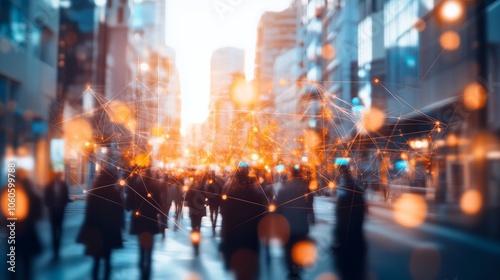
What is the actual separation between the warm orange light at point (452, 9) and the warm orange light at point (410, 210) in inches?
63.7

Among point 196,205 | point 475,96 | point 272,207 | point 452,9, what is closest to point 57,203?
point 196,205

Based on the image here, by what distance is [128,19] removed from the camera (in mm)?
3477

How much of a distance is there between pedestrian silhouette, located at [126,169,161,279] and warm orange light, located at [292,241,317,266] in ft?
3.99

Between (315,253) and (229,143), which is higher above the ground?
(229,143)

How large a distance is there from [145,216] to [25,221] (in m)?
0.99

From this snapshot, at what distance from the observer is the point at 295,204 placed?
371 cm

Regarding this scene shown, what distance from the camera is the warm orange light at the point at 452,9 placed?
3789 millimetres

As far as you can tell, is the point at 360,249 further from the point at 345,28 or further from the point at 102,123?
the point at 102,123

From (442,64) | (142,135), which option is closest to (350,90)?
(442,64)

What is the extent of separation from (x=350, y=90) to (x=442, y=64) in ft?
2.81

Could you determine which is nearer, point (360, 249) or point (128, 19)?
point (128, 19)

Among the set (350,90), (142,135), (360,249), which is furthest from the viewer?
(360,249)

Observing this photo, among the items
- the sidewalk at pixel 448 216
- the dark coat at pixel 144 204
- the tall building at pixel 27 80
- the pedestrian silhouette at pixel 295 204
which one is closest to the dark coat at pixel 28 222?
the tall building at pixel 27 80

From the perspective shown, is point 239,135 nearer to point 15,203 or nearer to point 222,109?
point 222,109
